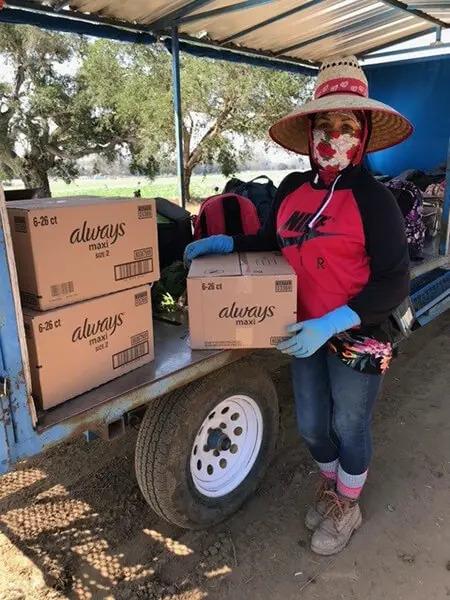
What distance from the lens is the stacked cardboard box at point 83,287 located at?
A: 164cm

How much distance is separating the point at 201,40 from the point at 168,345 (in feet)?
Answer: 13.2

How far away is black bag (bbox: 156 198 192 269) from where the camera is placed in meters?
3.19

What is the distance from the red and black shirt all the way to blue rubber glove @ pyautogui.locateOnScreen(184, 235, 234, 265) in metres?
0.34

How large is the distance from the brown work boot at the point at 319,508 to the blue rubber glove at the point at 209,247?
126 centimetres

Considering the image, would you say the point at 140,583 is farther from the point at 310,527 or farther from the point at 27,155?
the point at 27,155

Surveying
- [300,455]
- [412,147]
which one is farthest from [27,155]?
[300,455]

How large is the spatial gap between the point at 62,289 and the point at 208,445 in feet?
3.73

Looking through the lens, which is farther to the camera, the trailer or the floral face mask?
the floral face mask

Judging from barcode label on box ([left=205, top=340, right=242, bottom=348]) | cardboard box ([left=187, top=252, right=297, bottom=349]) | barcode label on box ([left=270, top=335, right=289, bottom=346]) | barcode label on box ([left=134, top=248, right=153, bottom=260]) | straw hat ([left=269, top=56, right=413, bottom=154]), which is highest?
straw hat ([left=269, top=56, right=413, bottom=154])

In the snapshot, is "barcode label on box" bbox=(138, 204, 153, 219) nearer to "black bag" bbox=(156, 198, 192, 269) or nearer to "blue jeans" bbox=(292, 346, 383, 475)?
"blue jeans" bbox=(292, 346, 383, 475)

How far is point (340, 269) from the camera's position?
6.82ft

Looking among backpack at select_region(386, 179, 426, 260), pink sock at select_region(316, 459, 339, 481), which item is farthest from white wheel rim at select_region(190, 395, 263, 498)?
backpack at select_region(386, 179, 426, 260)

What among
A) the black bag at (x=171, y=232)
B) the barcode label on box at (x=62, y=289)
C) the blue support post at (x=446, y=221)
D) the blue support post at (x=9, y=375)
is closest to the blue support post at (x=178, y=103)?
the black bag at (x=171, y=232)

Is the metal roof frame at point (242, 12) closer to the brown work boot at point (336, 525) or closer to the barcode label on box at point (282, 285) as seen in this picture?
the barcode label on box at point (282, 285)
